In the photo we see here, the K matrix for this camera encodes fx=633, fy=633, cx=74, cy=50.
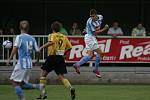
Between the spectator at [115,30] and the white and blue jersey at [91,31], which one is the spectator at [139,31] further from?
the white and blue jersey at [91,31]

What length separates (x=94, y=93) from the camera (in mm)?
18125

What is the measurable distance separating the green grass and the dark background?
19.8 feet

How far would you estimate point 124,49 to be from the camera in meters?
23.2

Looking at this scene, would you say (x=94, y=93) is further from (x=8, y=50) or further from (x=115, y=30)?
(x=115, y=30)

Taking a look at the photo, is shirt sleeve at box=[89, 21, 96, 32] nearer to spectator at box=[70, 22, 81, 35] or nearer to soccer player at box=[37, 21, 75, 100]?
soccer player at box=[37, 21, 75, 100]

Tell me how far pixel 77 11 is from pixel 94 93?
29.1ft

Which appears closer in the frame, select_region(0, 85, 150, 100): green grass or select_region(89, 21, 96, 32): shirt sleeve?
select_region(0, 85, 150, 100): green grass

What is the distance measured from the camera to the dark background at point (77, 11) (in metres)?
26.4

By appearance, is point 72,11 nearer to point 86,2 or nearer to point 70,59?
point 86,2

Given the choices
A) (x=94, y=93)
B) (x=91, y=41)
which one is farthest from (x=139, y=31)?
Result: (x=94, y=93)

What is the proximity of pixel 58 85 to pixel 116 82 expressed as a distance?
7.29ft

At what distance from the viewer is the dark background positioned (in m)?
26.4

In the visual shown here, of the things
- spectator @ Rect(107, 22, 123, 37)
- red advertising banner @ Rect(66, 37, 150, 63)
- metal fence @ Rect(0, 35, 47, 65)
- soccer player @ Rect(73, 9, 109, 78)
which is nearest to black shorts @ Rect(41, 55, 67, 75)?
soccer player @ Rect(73, 9, 109, 78)

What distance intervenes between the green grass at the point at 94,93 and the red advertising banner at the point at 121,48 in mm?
2464
